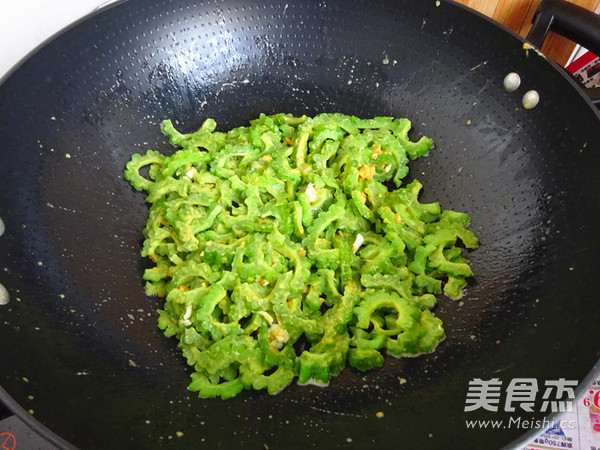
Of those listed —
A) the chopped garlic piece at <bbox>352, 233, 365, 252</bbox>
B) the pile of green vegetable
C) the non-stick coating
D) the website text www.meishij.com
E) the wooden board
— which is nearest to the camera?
the website text www.meishij.com

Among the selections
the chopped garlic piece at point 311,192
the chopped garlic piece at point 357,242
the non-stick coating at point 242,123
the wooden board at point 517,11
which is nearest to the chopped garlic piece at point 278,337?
the non-stick coating at point 242,123

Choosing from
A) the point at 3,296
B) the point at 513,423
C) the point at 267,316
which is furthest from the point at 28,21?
the point at 513,423

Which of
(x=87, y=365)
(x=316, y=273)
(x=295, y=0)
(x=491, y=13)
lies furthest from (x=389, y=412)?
(x=491, y=13)

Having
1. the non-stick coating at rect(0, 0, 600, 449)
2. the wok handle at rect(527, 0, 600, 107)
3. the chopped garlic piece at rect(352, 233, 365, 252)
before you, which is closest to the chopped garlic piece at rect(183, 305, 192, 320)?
the non-stick coating at rect(0, 0, 600, 449)

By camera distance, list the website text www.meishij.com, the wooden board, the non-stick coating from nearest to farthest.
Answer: the website text www.meishij.com < the non-stick coating < the wooden board

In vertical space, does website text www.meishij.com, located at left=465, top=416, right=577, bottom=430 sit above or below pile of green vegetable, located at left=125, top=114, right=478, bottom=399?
below

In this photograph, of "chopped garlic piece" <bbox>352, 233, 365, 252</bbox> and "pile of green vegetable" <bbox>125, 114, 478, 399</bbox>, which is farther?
"chopped garlic piece" <bbox>352, 233, 365, 252</bbox>

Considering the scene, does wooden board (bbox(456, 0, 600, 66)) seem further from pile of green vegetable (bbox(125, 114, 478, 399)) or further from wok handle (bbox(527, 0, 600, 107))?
pile of green vegetable (bbox(125, 114, 478, 399))
